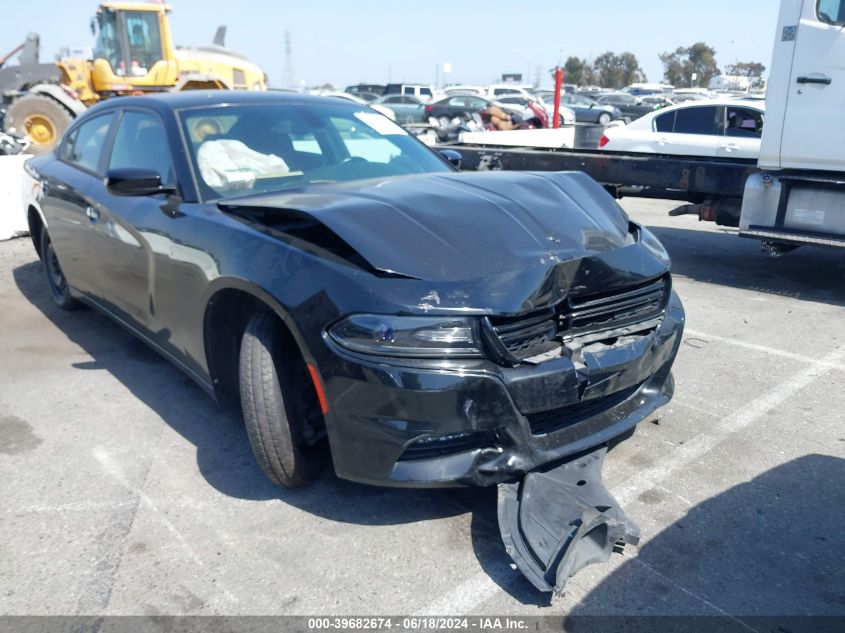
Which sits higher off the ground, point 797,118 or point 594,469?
point 797,118

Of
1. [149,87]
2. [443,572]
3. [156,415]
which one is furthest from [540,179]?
[149,87]

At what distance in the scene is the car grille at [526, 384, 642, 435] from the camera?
277 cm

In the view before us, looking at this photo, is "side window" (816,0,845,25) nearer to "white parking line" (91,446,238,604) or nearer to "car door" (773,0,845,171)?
"car door" (773,0,845,171)

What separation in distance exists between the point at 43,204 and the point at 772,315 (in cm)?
558

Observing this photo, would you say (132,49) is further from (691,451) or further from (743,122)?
(691,451)

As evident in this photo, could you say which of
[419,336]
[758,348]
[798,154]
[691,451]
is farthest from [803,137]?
[419,336]

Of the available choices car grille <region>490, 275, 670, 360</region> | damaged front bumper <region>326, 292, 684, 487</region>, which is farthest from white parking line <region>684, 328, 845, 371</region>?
damaged front bumper <region>326, 292, 684, 487</region>

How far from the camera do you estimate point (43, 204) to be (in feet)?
17.5

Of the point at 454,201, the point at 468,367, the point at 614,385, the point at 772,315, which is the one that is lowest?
the point at 772,315

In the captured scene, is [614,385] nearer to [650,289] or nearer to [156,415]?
[650,289]

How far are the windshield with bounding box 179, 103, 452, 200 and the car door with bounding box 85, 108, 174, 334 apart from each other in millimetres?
242

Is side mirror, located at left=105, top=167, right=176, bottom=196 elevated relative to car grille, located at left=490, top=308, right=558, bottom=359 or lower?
elevated

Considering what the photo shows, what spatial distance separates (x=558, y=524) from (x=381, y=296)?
1.05m

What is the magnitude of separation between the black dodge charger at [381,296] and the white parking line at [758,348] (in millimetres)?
A: 1920
